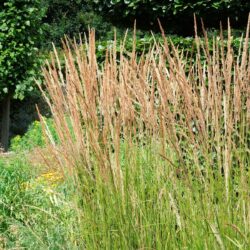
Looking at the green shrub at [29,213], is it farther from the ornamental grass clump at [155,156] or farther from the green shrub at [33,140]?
the green shrub at [33,140]

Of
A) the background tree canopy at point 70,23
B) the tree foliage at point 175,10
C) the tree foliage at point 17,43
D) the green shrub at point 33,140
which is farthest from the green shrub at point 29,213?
the tree foliage at point 17,43

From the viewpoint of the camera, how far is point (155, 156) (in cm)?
255

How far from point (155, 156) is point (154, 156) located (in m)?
0.02

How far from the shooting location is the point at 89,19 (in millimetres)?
16359

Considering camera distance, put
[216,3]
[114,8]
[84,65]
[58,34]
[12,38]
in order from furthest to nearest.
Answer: [58,34] < [12,38] < [114,8] < [216,3] < [84,65]

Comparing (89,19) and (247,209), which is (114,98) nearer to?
(247,209)

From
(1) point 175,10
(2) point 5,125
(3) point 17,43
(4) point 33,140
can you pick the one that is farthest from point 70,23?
(1) point 175,10

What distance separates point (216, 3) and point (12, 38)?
193 inches

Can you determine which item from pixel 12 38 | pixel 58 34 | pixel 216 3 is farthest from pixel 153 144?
pixel 58 34

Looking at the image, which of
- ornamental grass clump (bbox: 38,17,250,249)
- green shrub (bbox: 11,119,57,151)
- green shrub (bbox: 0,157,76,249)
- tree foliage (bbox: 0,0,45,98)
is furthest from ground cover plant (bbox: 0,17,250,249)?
tree foliage (bbox: 0,0,45,98)

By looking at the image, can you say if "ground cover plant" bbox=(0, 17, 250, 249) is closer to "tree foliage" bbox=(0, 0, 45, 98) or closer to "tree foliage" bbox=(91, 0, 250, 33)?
"tree foliage" bbox=(91, 0, 250, 33)

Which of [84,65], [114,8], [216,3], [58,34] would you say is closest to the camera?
[84,65]

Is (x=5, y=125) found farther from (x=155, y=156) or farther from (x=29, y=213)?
(x=155, y=156)

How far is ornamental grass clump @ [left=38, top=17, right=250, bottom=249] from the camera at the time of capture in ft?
7.22
